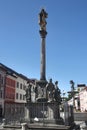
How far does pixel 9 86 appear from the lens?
56.8 m

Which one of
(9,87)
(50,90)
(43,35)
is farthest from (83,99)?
(50,90)

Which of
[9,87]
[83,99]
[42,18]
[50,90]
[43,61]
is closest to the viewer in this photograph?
[50,90]

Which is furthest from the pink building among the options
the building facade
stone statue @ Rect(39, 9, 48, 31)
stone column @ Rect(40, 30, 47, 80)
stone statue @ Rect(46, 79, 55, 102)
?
stone statue @ Rect(46, 79, 55, 102)

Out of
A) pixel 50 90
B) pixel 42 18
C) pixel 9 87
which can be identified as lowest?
→ pixel 50 90

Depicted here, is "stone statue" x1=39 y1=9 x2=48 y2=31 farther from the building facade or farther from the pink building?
the pink building

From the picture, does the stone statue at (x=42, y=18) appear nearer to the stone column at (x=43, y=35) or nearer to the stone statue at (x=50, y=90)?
the stone column at (x=43, y=35)

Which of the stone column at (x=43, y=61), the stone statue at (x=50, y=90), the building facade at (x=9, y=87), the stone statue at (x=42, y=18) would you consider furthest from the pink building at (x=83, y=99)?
the stone statue at (x=50, y=90)

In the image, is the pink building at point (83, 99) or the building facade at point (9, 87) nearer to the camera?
the building facade at point (9, 87)

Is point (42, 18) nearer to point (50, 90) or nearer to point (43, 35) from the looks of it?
point (43, 35)

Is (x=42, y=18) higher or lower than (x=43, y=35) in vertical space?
higher

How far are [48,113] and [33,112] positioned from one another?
141cm

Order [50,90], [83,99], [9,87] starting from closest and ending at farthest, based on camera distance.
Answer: [50,90], [9,87], [83,99]

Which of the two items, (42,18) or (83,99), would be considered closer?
(42,18)

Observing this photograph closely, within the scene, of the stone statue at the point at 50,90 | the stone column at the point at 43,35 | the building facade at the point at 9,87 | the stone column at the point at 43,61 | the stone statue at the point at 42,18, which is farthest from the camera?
the building facade at the point at 9,87
